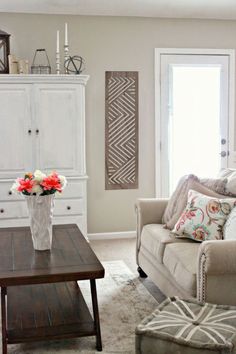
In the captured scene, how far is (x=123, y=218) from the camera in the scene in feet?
18.8

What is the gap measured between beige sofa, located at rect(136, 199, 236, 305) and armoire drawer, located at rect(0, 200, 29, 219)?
135cm

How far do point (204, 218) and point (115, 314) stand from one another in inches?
33.9

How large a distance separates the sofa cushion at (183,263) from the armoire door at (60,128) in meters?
1.95

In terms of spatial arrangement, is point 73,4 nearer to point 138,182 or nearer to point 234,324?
point 138,182

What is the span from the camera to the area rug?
289 cm

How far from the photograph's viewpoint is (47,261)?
9.68ft

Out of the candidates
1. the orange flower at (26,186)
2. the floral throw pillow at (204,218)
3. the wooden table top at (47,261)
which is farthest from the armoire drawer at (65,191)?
the orange flower at (26,186)

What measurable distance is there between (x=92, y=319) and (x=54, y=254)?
444 mm

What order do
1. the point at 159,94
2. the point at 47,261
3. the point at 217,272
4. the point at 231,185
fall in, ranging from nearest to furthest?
the point at 217,272 < the point at 47,261 < the point at 231,185 < the point at 159,94

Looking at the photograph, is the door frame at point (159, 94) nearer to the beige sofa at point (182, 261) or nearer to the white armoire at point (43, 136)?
the white armoire at point (43, 136)

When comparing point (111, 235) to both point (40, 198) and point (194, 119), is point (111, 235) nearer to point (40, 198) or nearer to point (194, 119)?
point (194, 119)

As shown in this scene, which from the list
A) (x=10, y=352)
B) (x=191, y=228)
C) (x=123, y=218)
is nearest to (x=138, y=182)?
(x=123, y=218)

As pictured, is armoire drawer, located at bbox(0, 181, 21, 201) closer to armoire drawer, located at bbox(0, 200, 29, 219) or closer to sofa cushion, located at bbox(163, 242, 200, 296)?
armoire drawer, located at bbox(0, 200, 29, 219)

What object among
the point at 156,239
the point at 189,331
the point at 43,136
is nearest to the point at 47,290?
the point at 156,239
